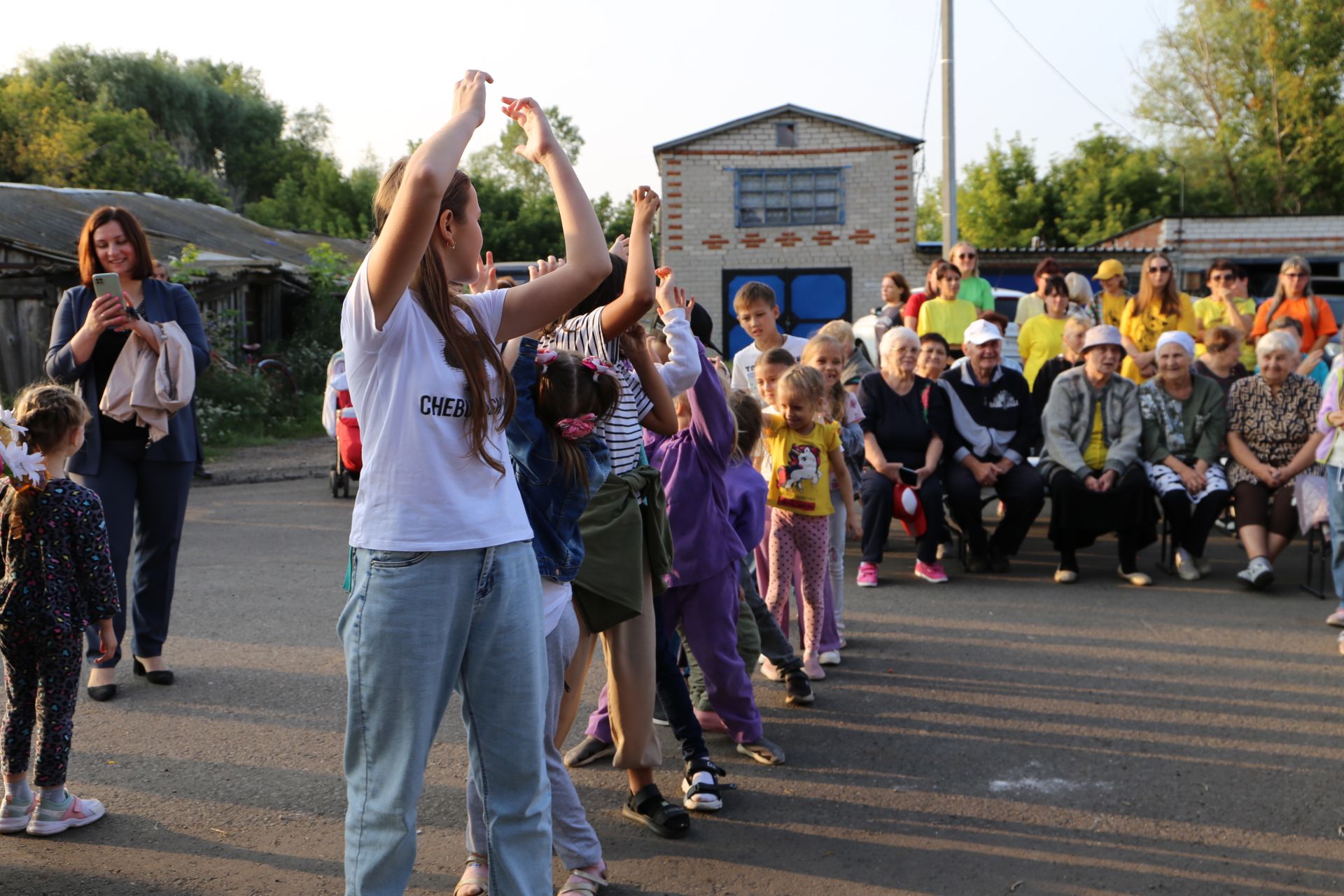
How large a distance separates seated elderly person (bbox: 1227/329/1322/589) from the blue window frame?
20.9 m

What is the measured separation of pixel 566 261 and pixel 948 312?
28.5 ft

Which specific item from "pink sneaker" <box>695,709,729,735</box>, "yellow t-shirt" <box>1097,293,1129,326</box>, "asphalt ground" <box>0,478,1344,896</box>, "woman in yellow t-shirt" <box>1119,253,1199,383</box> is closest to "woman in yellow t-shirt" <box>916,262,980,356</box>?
"yellow t-shirt" <box>1097,293,1129,326</box>

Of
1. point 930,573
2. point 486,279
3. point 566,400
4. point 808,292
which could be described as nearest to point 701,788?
point 566,400

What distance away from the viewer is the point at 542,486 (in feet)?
11.5

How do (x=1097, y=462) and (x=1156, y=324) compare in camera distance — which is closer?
→ (x=1097, y=462)

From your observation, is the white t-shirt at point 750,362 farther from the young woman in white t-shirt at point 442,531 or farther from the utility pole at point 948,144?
the utility pole at point 948,144

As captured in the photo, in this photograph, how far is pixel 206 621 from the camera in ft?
23.3

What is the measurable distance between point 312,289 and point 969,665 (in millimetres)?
22453

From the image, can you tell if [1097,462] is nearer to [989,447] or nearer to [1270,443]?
[989,447]

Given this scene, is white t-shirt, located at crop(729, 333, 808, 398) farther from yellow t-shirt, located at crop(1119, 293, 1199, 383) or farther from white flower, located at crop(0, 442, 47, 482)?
white flower, located at crop(0, 442, 47, 482)

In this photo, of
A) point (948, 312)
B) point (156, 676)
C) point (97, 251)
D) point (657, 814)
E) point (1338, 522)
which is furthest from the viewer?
point (948, 312)

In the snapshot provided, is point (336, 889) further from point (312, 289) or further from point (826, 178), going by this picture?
point (826, 178)

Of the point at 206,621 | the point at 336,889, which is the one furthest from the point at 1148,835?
the point at 206,621

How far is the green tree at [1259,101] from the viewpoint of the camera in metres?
46.6
